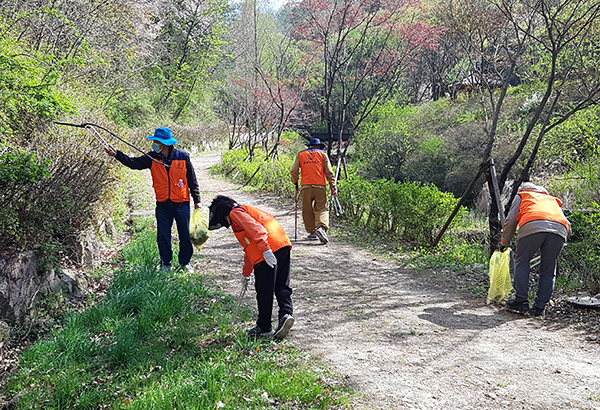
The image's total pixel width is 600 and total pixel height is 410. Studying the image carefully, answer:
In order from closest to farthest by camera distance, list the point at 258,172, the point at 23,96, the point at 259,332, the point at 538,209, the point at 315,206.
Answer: the point at 259,332, the point at 23,96, the point at 538,209, the point at 315,206, the point at 258,172

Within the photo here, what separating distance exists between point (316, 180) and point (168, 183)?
3.37 metres

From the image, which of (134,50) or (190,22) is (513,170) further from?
(190,22)

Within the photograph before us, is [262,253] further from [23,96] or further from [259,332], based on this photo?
[23,96]

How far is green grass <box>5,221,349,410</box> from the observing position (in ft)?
10.9

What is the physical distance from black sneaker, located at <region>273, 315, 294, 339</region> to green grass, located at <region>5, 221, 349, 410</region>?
0.10 m

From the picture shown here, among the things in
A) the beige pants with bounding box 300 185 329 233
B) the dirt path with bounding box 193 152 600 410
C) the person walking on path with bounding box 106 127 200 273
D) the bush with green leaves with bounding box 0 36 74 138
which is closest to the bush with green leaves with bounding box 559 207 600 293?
the dirt path with bounding box 193 152 600 410

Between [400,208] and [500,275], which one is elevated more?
[400,208]

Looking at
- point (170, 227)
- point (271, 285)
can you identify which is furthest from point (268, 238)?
point (170, 227)

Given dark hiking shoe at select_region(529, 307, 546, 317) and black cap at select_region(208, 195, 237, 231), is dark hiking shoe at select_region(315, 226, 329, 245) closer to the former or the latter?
dark hiking shoe at select_region(529, 307, 546, 317)

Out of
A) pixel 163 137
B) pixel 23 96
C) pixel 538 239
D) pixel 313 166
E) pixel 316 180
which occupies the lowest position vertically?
pixel 538 239

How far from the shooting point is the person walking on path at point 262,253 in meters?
3.99

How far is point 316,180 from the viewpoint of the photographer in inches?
330

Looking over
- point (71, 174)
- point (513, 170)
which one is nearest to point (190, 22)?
point (513, 170)

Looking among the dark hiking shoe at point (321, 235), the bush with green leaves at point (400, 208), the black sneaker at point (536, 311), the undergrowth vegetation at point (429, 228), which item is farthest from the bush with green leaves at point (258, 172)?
the black sneaker at point (536, 311)
